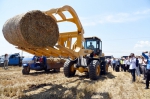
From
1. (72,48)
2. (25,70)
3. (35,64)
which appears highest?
(72,48)

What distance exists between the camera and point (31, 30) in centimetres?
559

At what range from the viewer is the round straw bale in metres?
5.39

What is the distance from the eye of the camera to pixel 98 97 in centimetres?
623

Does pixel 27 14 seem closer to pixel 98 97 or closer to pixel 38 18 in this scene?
pixel 38 18

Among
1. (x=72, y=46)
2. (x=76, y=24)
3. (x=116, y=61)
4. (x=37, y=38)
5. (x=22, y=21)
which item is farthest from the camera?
(x=116, y=61)

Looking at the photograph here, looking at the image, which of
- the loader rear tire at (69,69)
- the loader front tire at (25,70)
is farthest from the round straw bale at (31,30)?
the loader front tire at (25,70)

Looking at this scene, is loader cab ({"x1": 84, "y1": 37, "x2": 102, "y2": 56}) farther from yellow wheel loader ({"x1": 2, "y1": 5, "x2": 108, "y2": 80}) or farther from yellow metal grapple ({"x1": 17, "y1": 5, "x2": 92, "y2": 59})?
yellow metal grapple ({"x1": 17, "y1": 5, "x2": 92, "y2": 59})

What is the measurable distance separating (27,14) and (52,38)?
4.01ft

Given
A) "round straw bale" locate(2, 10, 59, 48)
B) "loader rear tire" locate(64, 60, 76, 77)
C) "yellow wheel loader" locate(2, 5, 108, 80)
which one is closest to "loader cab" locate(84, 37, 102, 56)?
"yellow wheel loader" locate(2, 5, 108, 80)

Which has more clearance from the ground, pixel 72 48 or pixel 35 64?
pixel 72 48

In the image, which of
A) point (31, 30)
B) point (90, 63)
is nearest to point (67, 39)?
point (90, 63)

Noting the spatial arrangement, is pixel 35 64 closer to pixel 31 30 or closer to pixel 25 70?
pixel 25 70

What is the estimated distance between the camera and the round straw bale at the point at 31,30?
539 cm

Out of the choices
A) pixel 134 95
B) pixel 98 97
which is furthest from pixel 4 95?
pixel 134 95
